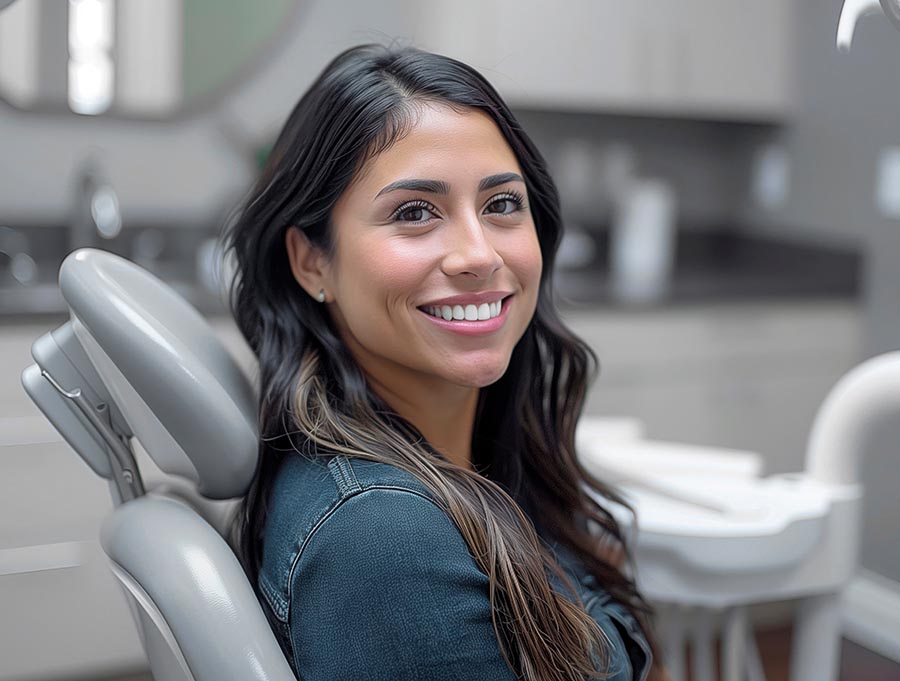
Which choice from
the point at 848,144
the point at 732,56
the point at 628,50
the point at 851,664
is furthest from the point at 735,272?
the point at 851,664

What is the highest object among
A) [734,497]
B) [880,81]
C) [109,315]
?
[880,81]

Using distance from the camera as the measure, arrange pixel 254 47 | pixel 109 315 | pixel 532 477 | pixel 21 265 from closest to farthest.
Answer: pixel 109 315, pixel 532 477, pixel 21 265, pixel 254 47

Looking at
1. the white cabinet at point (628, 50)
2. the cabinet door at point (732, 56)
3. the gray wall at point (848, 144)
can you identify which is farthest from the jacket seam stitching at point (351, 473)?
the cabinet door at point (732, 56)

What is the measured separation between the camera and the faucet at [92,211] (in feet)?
8.06

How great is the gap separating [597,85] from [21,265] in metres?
1.59

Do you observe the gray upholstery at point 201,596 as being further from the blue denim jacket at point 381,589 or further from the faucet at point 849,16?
the faucet at point 849,16

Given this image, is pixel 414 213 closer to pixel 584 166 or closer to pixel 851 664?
pixel 851 664

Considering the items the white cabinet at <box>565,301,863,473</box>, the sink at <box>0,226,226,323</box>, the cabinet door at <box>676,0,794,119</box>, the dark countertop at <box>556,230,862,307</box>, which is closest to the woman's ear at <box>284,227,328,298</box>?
the sink at <box>0,226,226,323</box>

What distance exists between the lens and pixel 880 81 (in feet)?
8.86

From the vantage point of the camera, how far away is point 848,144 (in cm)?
287

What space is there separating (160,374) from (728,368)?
6.94 feet

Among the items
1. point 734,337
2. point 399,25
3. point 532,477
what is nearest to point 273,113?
point 399,25

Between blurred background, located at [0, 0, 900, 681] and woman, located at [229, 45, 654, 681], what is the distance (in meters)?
1.27

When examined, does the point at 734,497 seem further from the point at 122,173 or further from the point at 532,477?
the point at 122,173
